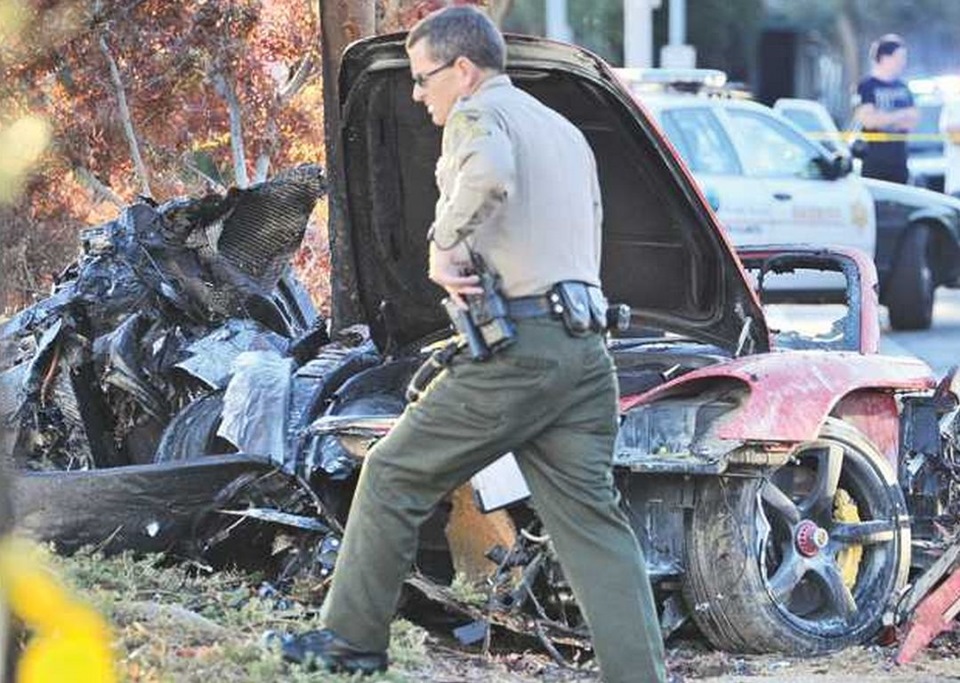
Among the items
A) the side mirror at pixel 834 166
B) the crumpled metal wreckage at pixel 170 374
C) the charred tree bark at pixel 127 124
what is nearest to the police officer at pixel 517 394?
the crumpled metal wreckage at pixel 170 374

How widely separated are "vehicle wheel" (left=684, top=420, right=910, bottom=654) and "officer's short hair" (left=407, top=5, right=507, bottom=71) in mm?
1804

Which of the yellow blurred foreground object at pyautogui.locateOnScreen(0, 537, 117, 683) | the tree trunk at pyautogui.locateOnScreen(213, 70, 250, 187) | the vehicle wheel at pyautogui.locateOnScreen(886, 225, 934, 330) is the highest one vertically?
the tree trunk at pyautogui.locateOnScreen(213, 70, 250, 187)

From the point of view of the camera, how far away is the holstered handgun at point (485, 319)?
5.28 m

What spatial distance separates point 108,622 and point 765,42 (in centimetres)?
4217

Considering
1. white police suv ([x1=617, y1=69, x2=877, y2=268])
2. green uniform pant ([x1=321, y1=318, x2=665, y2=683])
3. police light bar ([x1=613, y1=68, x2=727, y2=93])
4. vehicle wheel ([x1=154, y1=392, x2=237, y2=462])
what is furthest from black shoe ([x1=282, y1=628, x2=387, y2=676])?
police light bar ([x1=613, y1=68, x2=727, y2=93])

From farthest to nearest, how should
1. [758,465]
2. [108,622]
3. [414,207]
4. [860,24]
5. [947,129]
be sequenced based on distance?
1. [860,24]
2. [947,129]
3. [414,207]
4. [758,465]
5. [108,622]

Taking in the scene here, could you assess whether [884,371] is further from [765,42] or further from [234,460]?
[765,42]

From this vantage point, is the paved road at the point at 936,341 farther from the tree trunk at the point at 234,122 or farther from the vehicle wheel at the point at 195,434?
the vehicle wheel at the point at 195,434

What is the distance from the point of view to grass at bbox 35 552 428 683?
5.55m

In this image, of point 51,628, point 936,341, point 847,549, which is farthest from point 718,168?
point 51,628

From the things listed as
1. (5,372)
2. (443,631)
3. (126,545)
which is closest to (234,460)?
(126,545)

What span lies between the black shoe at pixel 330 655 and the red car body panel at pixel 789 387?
141 cm

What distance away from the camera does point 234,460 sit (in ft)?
→ 22.9

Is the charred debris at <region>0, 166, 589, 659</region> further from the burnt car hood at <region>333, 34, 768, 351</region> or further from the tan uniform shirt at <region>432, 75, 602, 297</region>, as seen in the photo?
the tan uniform shirt at <region>432, 75, 602, 297</region>
